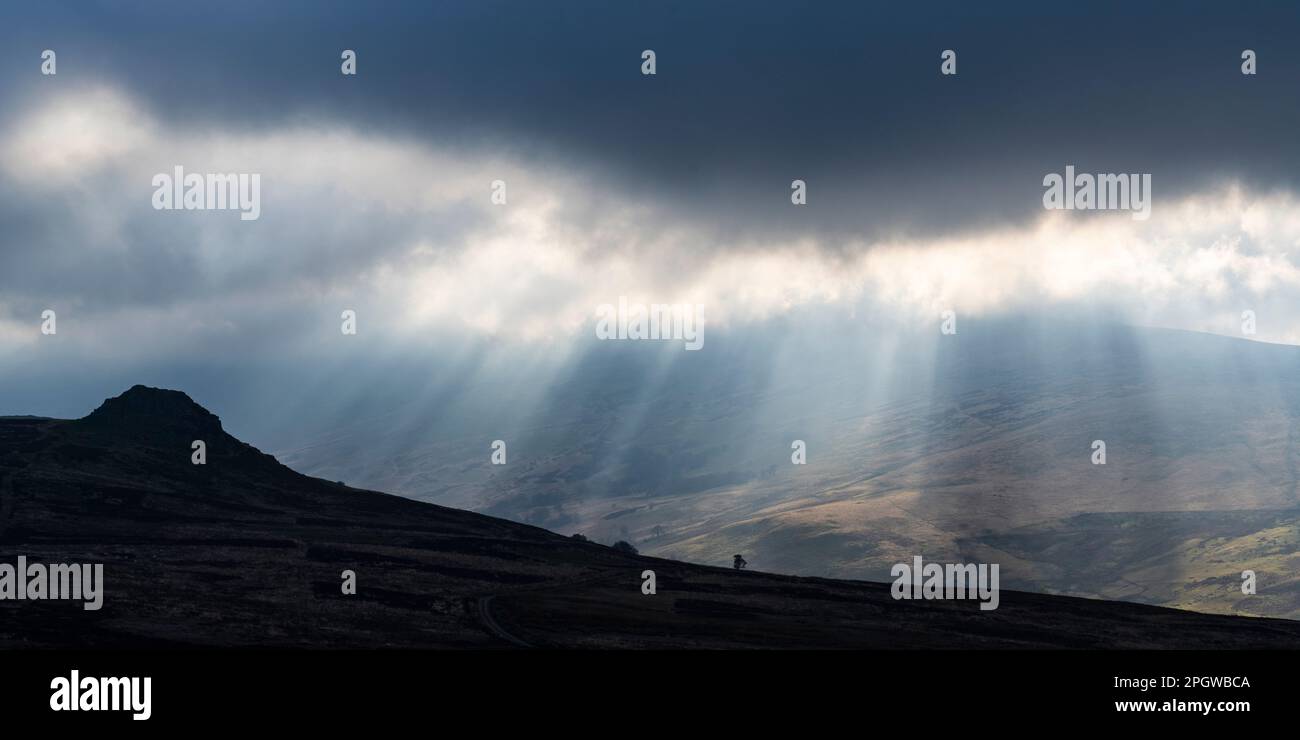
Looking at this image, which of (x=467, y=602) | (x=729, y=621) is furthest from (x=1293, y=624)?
(x=467, y=602)

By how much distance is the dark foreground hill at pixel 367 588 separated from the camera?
101062 mm

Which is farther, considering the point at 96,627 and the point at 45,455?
the point at 45,455

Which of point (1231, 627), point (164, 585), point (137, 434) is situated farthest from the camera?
point (137, 434)

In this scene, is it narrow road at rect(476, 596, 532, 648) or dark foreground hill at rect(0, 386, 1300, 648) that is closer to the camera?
narrow road at rect(476, 596, 532, 648)

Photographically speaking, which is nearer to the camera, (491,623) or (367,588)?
(491,623)

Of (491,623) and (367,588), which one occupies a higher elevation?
(367,588)

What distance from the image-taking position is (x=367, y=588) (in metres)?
127

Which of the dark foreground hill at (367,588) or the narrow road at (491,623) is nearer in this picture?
the narrow road at (491,623)

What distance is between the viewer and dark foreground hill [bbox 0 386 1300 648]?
10106cm

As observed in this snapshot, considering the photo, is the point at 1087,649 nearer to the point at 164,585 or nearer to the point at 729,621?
the point at 729,621
